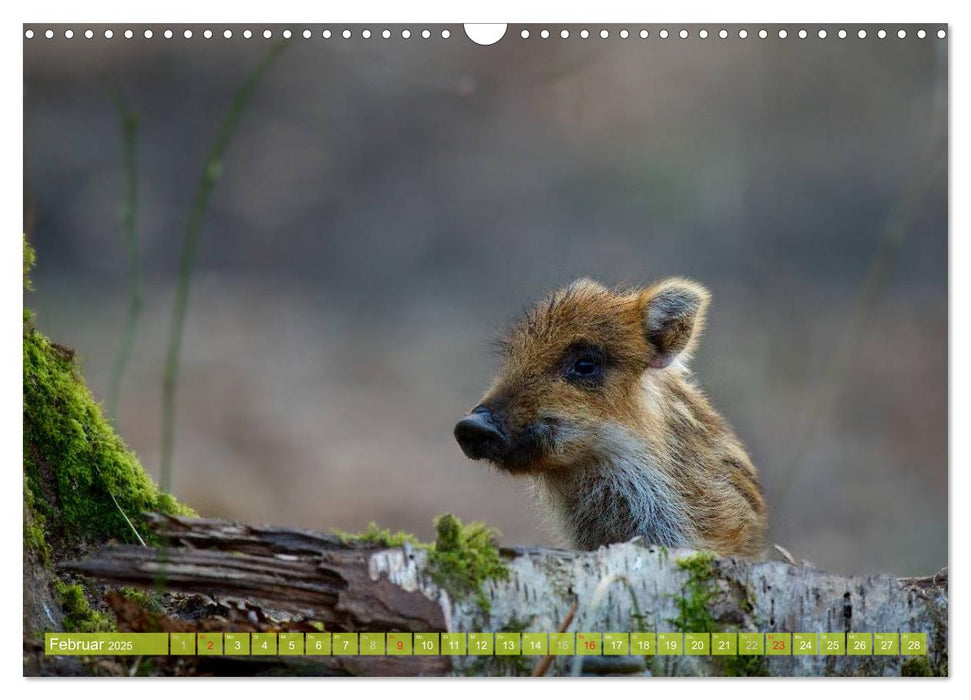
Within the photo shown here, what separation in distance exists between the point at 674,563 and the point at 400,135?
378cm

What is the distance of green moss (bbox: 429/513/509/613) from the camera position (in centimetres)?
463

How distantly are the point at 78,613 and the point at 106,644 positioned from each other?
329 mm

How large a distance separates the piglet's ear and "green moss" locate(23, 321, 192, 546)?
2.93 metres

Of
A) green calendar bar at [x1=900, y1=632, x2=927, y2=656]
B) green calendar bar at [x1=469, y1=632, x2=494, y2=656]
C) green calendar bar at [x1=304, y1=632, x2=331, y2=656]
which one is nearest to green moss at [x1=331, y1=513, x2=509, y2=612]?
green calendar bar at [x1=469, y1=632, x2=494, y2=656]

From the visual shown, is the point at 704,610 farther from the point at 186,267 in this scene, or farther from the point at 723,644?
the point at 186,267

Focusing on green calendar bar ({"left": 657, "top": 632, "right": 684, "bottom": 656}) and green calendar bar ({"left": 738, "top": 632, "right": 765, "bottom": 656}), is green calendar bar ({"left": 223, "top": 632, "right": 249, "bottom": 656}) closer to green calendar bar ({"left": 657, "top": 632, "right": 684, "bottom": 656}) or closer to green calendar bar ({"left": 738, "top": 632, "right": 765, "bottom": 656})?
green calendar bar ({"left": 657, "top": 632, "right": 684, "bottom": 656})

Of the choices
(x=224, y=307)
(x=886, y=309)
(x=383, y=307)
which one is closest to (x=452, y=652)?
(x=886, y=309)

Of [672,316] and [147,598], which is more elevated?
[672,316]

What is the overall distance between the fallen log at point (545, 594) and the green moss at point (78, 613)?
14.6 inches

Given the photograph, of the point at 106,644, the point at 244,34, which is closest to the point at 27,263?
the point at 244,34

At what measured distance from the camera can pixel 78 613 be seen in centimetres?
504

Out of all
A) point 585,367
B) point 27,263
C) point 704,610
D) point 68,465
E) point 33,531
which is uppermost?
point 27,263

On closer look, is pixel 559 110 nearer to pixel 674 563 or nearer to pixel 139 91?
pixel 139 91

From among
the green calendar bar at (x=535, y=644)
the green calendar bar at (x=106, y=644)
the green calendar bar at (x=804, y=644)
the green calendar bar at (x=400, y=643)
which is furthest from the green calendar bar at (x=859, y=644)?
the green calendar bar at (x=106, y=644)
